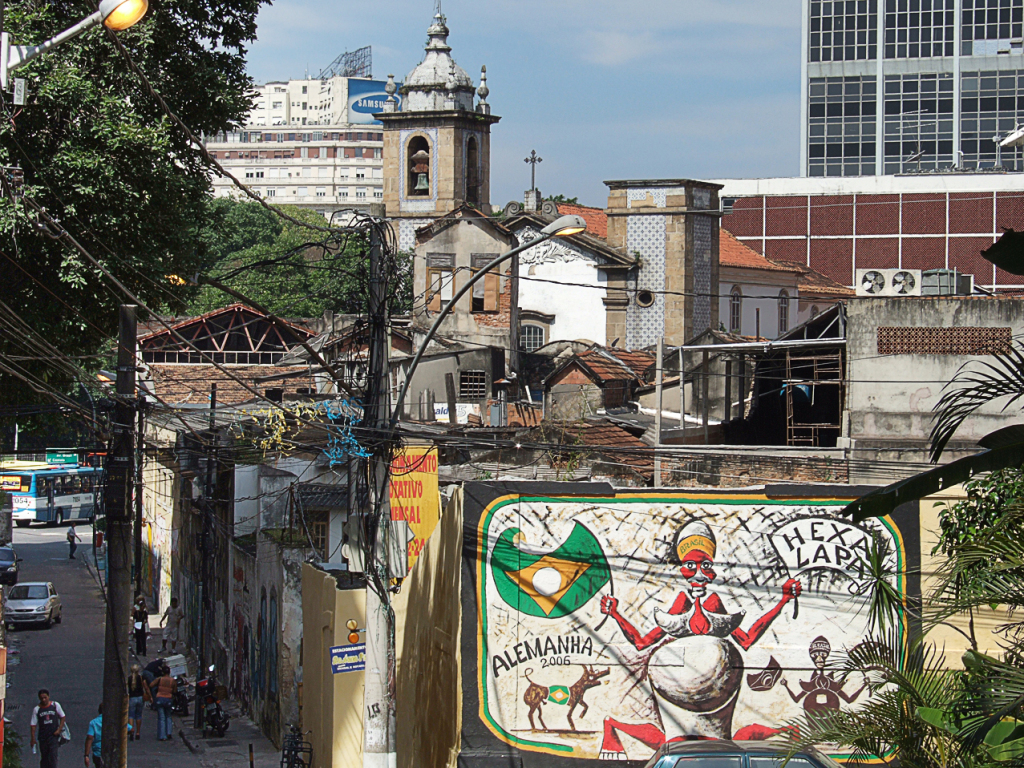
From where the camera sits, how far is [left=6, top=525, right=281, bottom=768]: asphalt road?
21422 millimetres

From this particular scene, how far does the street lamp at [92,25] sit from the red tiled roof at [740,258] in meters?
43.0

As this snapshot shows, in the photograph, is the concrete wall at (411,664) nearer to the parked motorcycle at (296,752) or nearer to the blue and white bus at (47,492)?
the parked motorcycle at (296,752)

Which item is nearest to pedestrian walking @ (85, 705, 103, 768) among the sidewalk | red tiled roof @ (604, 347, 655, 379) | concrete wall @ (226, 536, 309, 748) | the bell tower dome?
the sidewalk

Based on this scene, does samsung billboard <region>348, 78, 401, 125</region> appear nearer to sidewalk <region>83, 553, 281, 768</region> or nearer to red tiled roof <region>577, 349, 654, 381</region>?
red tiled roof <region>577, 349, 654, 381</region>

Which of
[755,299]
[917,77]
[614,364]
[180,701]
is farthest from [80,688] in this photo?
[917,77]

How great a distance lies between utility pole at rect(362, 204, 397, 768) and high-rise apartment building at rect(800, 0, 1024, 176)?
230ft

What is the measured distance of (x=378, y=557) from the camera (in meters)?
13.5

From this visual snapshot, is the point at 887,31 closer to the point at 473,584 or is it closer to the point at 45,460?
the point at 45,460

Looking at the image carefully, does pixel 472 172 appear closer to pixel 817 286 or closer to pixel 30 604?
pixel 817 286

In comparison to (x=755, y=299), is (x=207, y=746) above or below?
below

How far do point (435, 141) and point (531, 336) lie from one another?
9.70 m

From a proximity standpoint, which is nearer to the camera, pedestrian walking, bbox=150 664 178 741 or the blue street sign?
the blue street sign

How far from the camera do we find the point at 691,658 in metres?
13.5

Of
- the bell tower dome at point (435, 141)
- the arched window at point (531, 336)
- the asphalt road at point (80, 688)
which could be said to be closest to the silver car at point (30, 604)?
the asphalt road at point (80, 688)
